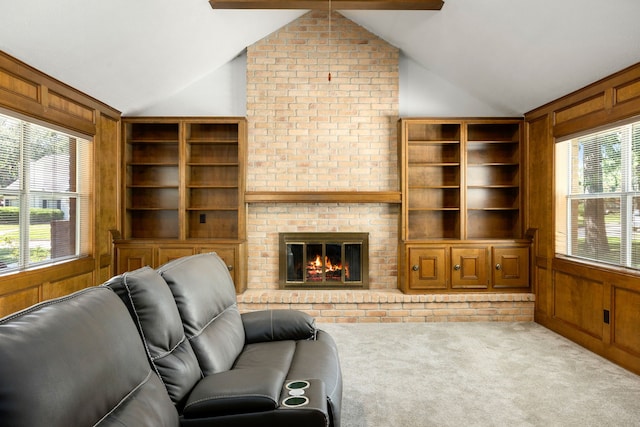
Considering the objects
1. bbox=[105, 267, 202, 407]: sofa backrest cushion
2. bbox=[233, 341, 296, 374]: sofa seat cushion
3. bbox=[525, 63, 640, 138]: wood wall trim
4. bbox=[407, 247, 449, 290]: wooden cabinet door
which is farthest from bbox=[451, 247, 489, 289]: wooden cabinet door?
bbox=[105, 267, 202, 407]: sofa backrest cushion

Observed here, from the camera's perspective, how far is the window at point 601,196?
3.53 meters

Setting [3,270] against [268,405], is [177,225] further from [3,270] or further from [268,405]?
[268,405]

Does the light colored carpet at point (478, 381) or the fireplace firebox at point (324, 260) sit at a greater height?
the fireplace firebox at point (324, 260)

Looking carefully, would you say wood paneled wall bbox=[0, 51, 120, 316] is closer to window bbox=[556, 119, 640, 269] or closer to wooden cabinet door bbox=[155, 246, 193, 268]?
wooden cabinet door bbox=[155, 246, 193, 268]

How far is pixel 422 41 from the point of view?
190 inches

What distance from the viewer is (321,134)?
17.5 ft

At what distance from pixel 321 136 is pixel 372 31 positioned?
1.47 m

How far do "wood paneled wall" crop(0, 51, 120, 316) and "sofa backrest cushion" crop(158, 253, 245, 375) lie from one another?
1.85 metres

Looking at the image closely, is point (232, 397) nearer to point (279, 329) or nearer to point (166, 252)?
point (279, 329)

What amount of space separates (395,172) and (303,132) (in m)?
1.25

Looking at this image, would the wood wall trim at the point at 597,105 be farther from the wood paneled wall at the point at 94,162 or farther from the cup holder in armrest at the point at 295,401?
the wood paneled wall at the point at 94,162

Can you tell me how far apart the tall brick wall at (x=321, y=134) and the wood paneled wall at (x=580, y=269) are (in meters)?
1.62

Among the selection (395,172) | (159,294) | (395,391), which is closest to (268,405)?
(159,294)

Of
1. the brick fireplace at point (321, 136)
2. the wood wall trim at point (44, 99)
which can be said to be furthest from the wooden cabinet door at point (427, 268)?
the wood wall trim at point (44, 99)
